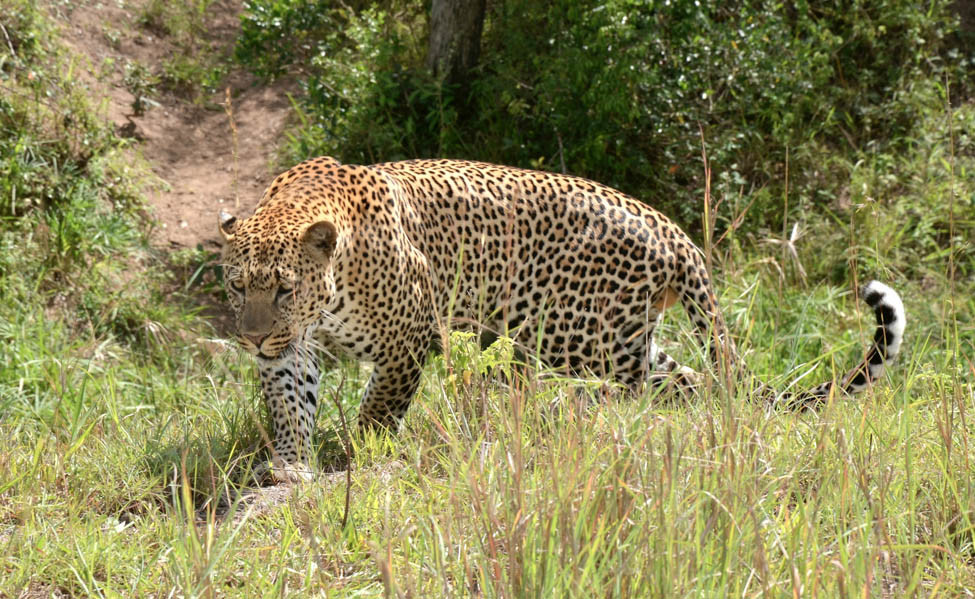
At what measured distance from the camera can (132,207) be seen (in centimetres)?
903

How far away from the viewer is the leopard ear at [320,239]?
472 cm

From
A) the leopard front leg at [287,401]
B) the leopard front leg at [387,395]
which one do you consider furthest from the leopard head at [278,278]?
the leopard front leg at [387,395]

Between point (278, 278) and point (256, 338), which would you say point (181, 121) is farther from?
point (256, 338)

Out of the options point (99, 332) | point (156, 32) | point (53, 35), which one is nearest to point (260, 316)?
point (99, 332)

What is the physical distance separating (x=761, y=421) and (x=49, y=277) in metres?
5.87

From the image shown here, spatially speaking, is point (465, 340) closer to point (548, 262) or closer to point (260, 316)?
point (260, 316)

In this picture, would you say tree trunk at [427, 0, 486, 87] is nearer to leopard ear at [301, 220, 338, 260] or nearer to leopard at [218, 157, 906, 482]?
leopard at [218, 157, 906, 482]

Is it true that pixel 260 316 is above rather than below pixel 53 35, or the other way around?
below

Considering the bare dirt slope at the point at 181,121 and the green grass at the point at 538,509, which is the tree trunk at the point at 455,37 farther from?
the green grass at the point at 538,509

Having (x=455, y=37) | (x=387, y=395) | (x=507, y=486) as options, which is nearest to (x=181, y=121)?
(x=455, y=37)

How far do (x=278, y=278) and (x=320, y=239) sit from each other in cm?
26

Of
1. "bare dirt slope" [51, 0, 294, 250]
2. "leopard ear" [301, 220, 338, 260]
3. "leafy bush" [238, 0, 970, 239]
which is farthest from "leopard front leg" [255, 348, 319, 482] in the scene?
→ "bare dirt slope" [51, 0, 294, 250]

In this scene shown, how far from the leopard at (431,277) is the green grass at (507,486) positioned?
25 centimetres

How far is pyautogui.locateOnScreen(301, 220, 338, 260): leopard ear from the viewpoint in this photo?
4.72 m
